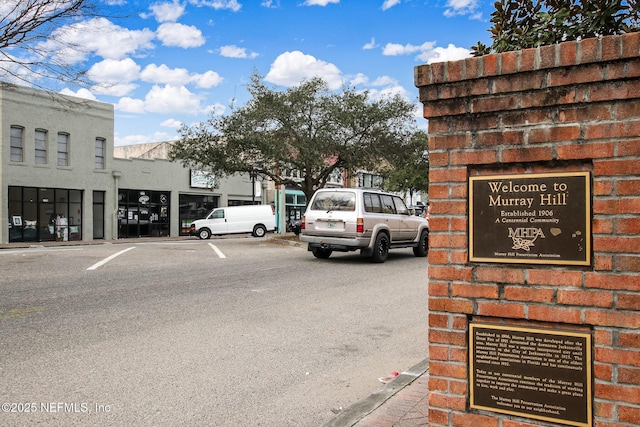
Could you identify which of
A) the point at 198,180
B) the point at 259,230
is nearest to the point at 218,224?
the point at 259,230

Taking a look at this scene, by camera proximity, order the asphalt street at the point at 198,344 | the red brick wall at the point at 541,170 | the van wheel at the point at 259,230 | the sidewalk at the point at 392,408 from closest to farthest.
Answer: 1. the red brick wall at the point at 541,170
2. the sidewalk at the point at 392,408
3. the asphalt street at the point at 198,344
4. the van wheel at the point at 259,230

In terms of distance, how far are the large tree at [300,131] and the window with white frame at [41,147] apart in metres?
8.82

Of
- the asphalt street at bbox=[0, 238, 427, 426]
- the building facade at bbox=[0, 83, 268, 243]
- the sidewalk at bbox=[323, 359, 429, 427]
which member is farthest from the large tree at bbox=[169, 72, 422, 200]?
the sidewalk at bbox=[323, 359, 429, 427]

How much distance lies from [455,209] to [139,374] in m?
3.46

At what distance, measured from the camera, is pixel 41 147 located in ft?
91.4

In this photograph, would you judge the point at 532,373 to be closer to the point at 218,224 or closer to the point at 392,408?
the point at 392,408

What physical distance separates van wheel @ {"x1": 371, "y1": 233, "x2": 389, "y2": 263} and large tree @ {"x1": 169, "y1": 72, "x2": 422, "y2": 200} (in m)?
9.02

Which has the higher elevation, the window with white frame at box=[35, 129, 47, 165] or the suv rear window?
the window with white frame at box=[35, 129, 47, 165]

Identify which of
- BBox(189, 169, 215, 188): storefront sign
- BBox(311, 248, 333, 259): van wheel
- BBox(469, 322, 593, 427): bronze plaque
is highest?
BBox(189, 169, 215, 188): storefront sign

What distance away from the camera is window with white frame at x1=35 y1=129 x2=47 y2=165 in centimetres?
2767

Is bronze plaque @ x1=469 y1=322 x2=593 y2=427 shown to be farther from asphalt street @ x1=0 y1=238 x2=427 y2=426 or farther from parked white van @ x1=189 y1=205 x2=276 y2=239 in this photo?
parked white van @ x1=189 y1=205 x2=276 y2=239

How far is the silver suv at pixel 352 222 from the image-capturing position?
13578mm

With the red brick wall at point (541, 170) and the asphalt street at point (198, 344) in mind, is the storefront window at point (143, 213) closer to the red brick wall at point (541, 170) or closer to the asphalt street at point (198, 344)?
the asphalt street at point (198, 344)

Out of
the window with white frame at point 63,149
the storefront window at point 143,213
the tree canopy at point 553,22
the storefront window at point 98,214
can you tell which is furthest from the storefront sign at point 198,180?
the tree canopy at point 553,22
